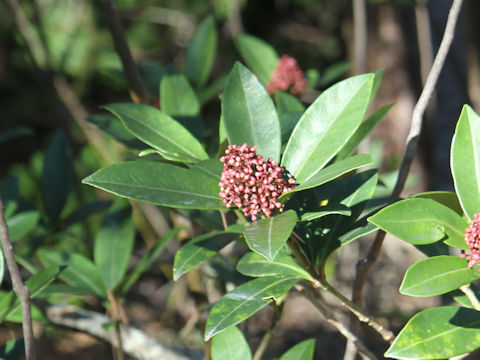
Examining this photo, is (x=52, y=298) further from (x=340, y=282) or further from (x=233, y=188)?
(x=340, y=282)

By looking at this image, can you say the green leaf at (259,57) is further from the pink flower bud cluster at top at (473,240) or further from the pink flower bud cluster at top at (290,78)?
the pink flower bud cluster at top at (473,240)

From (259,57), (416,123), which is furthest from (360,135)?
(259,57)

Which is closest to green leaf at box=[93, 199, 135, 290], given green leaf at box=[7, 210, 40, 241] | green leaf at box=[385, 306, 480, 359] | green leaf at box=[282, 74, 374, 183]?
green leaf at box=[7, 210, 40, 241]

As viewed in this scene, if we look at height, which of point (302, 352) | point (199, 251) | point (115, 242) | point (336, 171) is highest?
point (336, 171)

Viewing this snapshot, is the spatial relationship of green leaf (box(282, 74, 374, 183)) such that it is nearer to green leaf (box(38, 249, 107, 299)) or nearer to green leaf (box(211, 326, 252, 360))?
green leaf (box(211, 326, 252, 360))

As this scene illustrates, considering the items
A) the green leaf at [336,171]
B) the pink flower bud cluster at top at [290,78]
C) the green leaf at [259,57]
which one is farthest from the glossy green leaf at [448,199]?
the green leaf at [259,57]

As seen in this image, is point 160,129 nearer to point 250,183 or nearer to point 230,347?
point 250,183
